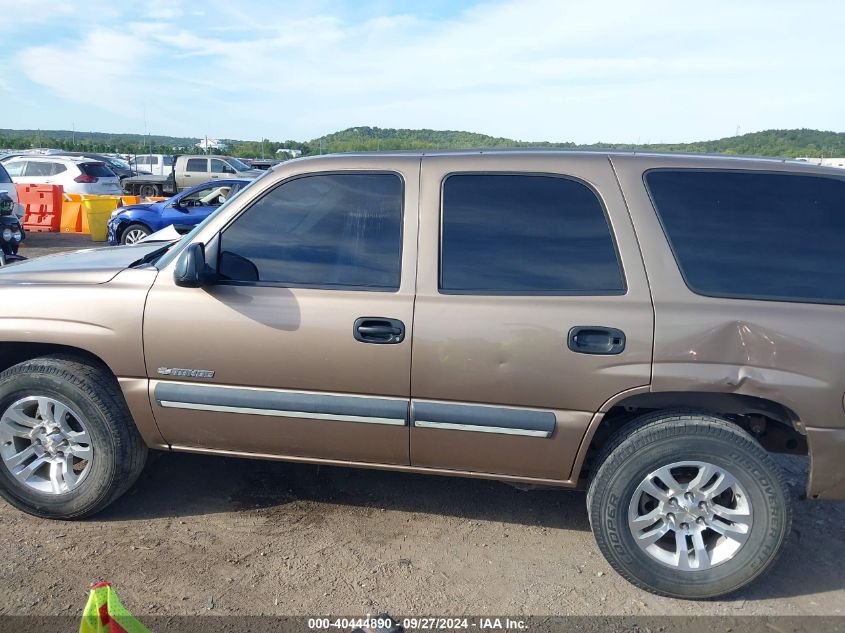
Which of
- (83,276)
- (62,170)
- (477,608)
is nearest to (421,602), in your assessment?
(477,608)

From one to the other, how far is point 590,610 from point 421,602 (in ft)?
2.45

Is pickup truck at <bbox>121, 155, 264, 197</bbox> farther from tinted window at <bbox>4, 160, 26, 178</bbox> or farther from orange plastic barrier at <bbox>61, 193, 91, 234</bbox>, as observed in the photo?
orange plastic barrier at <bbox>61, 193, 91, 234</bbox>

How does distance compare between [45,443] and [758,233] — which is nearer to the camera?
[758,233]

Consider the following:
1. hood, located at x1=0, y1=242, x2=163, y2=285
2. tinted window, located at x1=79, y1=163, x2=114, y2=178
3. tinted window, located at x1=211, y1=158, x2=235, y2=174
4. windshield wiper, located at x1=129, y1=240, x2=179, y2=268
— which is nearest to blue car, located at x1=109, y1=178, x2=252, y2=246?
tinted window, located at x1=79, y1=163, x2=114, y2=178

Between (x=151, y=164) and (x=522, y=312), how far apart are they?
122 feet

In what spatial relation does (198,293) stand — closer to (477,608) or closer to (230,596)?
(230,596)

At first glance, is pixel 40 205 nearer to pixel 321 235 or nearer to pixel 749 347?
pixel 321 235

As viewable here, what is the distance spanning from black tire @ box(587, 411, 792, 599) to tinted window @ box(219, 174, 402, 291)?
54.3 inches

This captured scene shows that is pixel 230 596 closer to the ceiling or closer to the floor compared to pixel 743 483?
closer to the floor

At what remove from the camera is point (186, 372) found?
335 centimetres

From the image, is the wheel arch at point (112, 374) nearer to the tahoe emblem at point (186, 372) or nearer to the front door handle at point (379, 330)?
the tahoe emblem at point (186, 372)

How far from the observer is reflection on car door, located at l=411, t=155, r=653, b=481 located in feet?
9.83

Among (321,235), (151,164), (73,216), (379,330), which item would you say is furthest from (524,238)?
(151,164)

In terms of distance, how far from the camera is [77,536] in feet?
11.4
